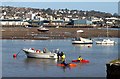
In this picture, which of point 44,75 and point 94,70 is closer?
point 44,75

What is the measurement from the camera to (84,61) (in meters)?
46.6

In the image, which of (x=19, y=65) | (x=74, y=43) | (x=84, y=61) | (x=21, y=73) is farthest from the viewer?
(x=74, y=43)

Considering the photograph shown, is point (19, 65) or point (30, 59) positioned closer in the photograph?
point (19, 65)

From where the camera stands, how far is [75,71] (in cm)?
3934

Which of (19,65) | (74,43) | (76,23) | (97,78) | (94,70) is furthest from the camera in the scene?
(76,23)

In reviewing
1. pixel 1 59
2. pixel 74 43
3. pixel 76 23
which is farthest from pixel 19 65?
pixel 76 23

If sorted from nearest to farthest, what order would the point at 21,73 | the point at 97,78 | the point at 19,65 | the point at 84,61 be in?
1. the point at 97,78
2. the point at 21,73
3. the point at 19,65
4. the point at 84,61

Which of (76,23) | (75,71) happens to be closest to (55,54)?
(75,71)

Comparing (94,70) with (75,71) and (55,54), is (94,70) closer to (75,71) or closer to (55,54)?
(75,71)

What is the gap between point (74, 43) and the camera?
3009 inches

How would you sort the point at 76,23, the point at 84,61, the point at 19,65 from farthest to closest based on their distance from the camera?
the point at 76,23, the point at 84,61, the point at 19,65

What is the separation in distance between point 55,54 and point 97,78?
49.9 feet

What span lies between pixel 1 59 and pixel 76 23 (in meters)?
141

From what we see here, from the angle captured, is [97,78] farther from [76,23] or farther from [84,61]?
[76,23]
